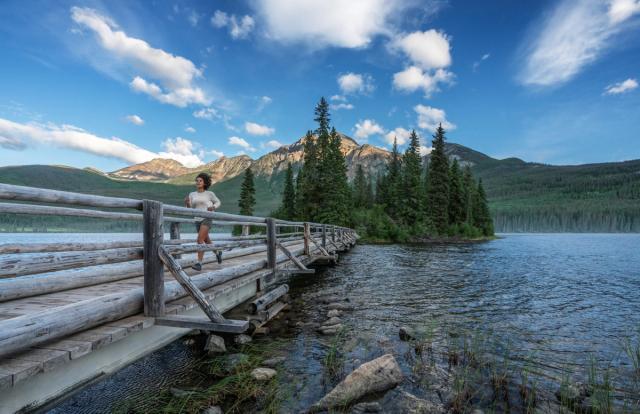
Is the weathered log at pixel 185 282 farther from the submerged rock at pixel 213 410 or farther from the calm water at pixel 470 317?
the calm water at pixel 470 317

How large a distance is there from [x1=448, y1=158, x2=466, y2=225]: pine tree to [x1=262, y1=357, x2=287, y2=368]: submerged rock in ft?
194

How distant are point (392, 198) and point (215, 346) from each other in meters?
58.1

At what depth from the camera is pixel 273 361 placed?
5.96 metres

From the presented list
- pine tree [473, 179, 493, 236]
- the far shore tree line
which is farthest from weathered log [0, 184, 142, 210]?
pine tree [473, 179, 493, 236]

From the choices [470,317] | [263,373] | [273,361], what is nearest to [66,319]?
[263,373]

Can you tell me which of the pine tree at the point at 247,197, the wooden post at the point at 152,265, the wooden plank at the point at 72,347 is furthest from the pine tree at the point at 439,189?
the wooden plank at the point at 72,347

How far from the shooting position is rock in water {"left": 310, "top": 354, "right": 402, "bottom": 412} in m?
4.59

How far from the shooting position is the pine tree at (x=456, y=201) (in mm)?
59812

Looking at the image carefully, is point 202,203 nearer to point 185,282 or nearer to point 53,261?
point 185,282

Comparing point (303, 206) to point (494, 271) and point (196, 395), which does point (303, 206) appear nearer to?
point (494, 271)

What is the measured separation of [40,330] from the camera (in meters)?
2.86

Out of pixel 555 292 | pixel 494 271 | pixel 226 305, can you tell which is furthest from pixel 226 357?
pixel 494 271

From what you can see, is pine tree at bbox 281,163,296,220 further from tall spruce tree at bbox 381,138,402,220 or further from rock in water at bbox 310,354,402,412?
rock in water at bbox 310,354,402,412

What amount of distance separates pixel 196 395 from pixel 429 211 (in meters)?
55.3
